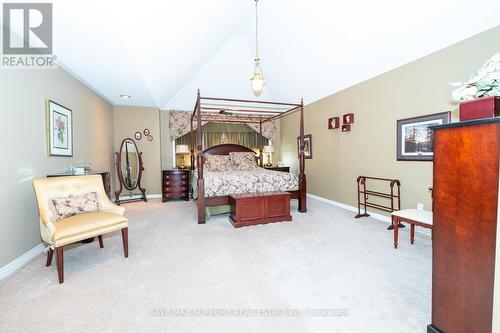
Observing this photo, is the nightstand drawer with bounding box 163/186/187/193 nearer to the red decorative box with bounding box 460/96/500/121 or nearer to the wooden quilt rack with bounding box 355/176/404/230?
the wooden quilt rack with bounding box 355/176/404/230

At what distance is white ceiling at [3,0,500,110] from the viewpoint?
8.23 ft

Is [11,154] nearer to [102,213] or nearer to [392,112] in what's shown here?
[102,213]

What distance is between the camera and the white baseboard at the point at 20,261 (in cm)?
222

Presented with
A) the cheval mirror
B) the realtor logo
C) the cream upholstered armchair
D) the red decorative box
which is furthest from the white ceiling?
the red decorative box

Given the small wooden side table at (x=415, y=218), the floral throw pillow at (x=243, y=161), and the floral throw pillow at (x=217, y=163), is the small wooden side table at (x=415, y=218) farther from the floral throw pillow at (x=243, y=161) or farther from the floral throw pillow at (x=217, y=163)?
the floral throw pillow at (x=217, y=163)

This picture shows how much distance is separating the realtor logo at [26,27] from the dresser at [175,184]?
347cm

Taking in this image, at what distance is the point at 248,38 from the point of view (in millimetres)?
5172

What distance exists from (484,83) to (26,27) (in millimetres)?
3983

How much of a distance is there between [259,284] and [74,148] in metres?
3.77

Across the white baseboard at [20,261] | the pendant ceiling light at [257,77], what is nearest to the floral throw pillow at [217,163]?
the pendant ceiling light at [257,77]

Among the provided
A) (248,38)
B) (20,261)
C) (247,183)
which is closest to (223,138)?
(248,38)

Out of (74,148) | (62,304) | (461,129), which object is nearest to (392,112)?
(461,129)

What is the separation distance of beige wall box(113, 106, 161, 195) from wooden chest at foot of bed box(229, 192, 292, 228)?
331cm

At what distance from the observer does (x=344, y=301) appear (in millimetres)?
1784
